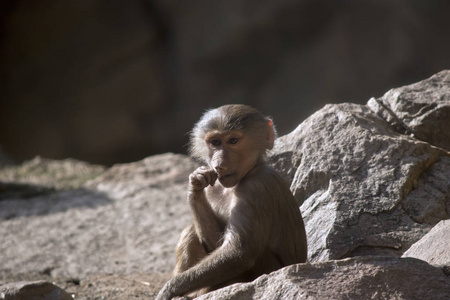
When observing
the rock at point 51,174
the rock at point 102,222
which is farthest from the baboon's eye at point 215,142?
the rock at point 51,174

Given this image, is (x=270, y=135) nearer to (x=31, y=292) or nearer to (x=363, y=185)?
(x=363, y=185)

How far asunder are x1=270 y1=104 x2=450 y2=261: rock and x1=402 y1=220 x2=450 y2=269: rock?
65cm

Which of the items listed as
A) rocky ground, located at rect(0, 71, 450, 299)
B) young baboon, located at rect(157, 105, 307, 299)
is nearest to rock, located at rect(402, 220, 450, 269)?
rocky ground, located at rect(0, 71, 450, 299)

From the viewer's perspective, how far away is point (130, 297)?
534cm

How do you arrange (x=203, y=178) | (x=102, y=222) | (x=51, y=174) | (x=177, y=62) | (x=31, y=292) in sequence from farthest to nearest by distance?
(x=177, y=62), (x=51, y=174), (x=102, y=222), (x=31, y=292), (x=203, y=178)

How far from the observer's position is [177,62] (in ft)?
51.3

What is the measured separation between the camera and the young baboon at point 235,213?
3.96 meters

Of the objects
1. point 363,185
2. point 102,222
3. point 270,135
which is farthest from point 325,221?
point 102,222

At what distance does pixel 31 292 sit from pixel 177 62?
1154 cm

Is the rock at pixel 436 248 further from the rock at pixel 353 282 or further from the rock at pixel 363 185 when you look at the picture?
the rock at pixel 363 185

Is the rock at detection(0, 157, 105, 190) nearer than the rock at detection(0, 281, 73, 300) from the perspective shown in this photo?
No

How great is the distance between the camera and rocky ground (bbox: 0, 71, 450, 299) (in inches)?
124

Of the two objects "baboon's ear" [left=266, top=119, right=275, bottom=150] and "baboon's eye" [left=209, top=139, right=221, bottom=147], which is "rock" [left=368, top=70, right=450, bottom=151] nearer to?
"baboon's ear" [left=266, top=119, right=275, bottom=150]

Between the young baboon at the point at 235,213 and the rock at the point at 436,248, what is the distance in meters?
0.83
